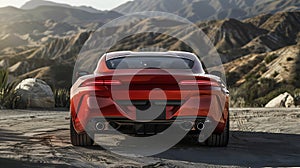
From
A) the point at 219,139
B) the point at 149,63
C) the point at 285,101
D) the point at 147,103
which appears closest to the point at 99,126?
the point at 147,103

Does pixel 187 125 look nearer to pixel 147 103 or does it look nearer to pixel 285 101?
pixel 147 103

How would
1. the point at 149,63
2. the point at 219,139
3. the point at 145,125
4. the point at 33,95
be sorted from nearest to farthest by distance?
the point at 145,125 < the point at 219,139 < the point at 149,63 < the point at 33,95

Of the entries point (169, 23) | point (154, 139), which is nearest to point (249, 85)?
point (154, 139)

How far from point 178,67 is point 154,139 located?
3.42 ft

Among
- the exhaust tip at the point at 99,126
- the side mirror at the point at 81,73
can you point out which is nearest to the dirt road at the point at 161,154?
the exhaust tip at the point at 99,126

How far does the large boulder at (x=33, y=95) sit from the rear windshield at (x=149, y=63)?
9.11 meters

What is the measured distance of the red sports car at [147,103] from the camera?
5594 millimetres

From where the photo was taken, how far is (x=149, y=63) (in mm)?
6750

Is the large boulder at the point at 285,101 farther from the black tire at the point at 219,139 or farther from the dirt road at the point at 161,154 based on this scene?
the black tire at the point at 219,139

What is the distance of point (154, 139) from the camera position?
6.77 metres

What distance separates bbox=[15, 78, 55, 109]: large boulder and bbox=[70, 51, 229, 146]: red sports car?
9947 millimetres

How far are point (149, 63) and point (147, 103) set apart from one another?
1.26m

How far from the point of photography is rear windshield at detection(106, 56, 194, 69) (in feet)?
21.8

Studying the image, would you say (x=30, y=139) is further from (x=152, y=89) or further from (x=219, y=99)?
(x=219, y=99)
